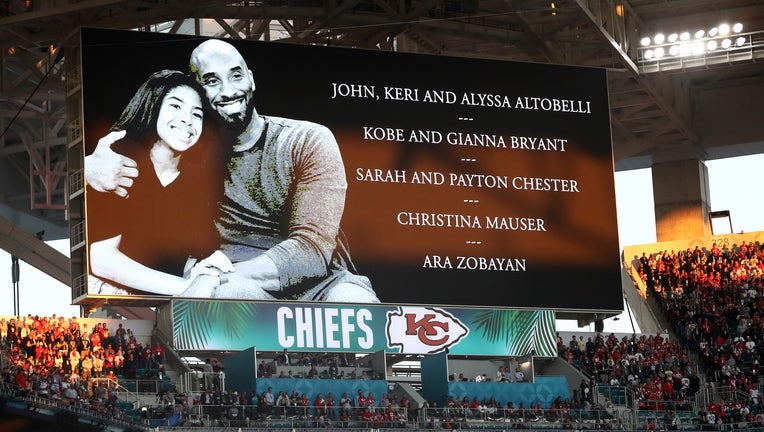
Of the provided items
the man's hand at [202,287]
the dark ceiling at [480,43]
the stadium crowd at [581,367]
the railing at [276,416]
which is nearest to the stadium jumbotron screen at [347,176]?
the man's hand at [202,287]

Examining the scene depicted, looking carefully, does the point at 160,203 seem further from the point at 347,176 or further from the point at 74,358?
the point at 347,176

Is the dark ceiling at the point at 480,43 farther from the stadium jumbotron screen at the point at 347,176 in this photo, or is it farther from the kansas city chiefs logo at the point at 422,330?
the kansas city chiefs logo at the point at 422,330

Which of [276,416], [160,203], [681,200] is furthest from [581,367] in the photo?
[160,203]

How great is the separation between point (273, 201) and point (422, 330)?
365cm

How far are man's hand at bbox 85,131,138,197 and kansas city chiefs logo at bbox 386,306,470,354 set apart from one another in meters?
5.32

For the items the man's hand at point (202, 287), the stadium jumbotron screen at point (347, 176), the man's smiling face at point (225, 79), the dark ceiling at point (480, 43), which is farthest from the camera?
the dark ceiling at point (480, 43)

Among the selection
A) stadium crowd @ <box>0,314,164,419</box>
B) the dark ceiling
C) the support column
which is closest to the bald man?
stadium crowd @ <box>0,314,164,419</box>

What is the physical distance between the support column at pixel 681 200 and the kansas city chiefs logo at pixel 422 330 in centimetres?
1041

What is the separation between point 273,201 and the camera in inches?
1045

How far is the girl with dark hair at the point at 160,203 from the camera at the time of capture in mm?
25250

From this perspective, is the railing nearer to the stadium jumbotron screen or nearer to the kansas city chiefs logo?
the kansas city chiefs logo

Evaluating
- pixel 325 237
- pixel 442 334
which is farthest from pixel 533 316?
pixel 325 237

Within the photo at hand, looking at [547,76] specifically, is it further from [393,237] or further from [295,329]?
[295,329]

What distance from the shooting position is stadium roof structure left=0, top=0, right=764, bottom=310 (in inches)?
1097
